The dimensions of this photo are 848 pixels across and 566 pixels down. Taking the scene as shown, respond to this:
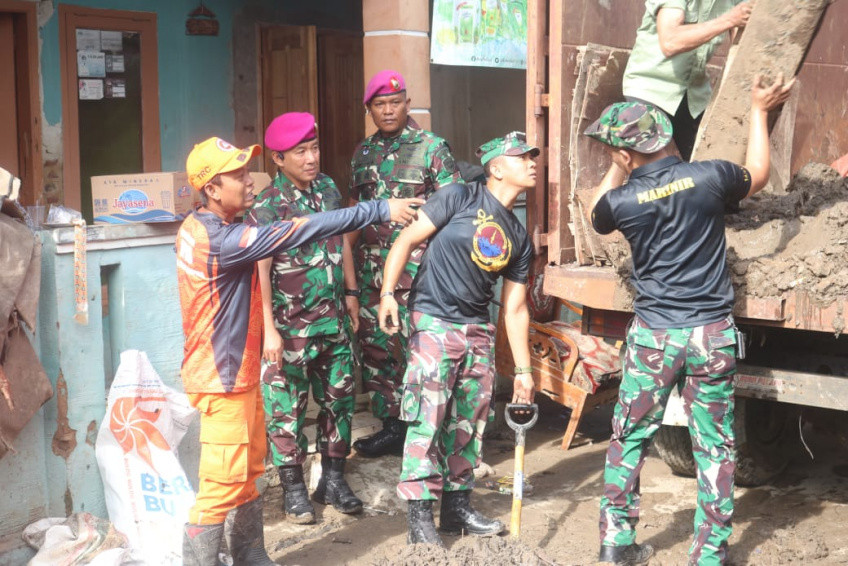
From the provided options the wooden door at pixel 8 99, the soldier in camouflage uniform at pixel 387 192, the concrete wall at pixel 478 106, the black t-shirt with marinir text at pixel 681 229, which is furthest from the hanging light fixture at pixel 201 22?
the black t-shirt with marinir text at pixel 681 229

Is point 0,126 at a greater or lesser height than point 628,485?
greater

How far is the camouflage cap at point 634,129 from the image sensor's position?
4074 millimetres

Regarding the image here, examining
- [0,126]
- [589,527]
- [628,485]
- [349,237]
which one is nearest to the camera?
[628,485]

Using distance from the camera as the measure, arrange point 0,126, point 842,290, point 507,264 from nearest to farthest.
Result: point 842,290, point 507,264, point 0,126

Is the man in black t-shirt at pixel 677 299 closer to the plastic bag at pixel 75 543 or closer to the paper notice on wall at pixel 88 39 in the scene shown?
the plastic bag at pixel 75 543

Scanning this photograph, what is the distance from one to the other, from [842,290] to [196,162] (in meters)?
2.45

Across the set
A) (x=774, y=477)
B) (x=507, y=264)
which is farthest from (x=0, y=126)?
(x=774, y=477)

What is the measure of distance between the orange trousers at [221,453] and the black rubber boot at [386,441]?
1.67 meters

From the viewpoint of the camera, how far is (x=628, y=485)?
4219mm


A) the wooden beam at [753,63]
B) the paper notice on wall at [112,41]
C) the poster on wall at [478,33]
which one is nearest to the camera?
the wooden beam at [753,63]

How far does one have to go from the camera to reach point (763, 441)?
527cm

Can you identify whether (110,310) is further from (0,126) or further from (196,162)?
(0,126)

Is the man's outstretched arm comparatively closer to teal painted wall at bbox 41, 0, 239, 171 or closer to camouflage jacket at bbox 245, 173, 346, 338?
camouflage jacket at bbox 245, 173, 346, 338

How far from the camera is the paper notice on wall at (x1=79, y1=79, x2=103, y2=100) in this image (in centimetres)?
726
